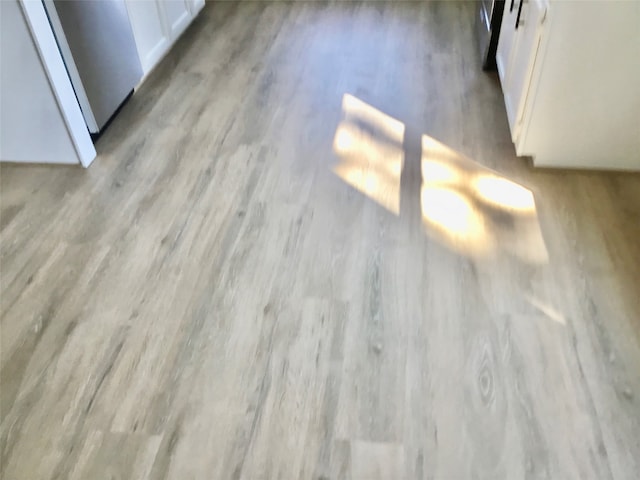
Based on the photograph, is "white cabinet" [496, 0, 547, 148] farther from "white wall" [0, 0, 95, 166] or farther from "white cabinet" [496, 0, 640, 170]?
"white wall" [0, 0, 95, 166]

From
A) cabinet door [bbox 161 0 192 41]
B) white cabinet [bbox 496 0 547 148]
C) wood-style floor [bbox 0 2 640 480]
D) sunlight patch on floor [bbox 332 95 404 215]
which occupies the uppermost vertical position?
white cabinet [bbox 496 0 547 148]

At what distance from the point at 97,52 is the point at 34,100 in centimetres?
36

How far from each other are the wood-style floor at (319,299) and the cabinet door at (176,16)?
2.07ft

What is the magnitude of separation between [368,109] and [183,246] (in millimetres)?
1213

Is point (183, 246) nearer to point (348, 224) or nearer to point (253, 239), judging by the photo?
point (253, 239)

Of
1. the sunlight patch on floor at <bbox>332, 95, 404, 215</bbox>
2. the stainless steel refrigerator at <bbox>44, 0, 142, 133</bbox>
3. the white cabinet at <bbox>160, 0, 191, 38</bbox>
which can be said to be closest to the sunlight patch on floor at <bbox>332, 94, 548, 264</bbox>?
the sunlight patch on floor at <bbox>332, 95, 404, 215</bbox>

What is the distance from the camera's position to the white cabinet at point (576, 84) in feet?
6.54

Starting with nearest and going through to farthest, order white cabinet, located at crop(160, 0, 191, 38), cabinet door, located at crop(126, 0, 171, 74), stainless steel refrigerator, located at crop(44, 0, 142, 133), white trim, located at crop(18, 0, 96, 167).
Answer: white trim, located at crop(18, 0, 96, 167) < stainless steel refrigerator, located at crop(44, 0, 142, 133) < cabinet door, located at crop(126, 0, 171, 74) < white cabinet, located at crop(160, 0, 191, 38)

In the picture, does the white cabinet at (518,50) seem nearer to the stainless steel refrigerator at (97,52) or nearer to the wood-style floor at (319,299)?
the wood-style floor at (319,299)

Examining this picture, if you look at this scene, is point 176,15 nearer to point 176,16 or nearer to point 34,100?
point 176,16

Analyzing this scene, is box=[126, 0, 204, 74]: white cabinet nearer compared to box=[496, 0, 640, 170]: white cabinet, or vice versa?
box=[496, 0, 640, 170]: white cabinet

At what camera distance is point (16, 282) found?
203cm

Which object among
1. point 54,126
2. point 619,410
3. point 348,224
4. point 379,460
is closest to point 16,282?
point 54,126

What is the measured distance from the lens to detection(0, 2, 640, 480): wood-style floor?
5.01ft
